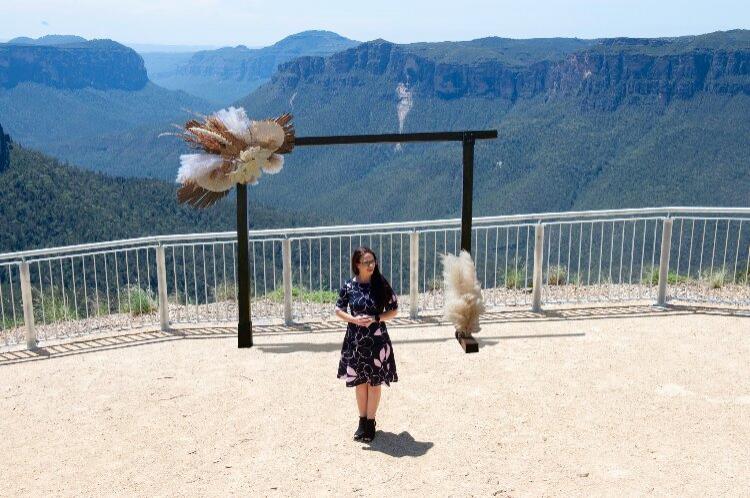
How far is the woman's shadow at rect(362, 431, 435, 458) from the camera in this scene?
17.5 feet

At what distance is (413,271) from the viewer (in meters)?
8.53

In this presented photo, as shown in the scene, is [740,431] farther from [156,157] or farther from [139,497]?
[156,157]

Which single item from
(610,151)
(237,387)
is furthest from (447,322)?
(610,151)

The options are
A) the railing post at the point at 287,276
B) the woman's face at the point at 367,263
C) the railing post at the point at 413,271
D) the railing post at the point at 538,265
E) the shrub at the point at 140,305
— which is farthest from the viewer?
the shrub at the point at 140,305

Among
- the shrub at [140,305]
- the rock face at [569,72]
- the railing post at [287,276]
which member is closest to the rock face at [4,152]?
the shrub at [140,305]

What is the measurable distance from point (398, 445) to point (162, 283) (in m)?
3.65

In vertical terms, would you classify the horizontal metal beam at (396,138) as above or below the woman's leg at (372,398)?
above

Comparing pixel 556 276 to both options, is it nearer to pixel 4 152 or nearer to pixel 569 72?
pixel 4 152

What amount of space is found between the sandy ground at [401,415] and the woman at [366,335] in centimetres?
Answer: 34

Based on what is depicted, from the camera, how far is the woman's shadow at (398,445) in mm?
5340

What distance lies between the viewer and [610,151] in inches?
3743

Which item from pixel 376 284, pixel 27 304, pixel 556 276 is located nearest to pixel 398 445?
pixel 376 284

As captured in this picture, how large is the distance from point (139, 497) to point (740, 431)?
424cm

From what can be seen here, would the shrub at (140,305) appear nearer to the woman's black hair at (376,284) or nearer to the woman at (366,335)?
the woman at (366,335)
